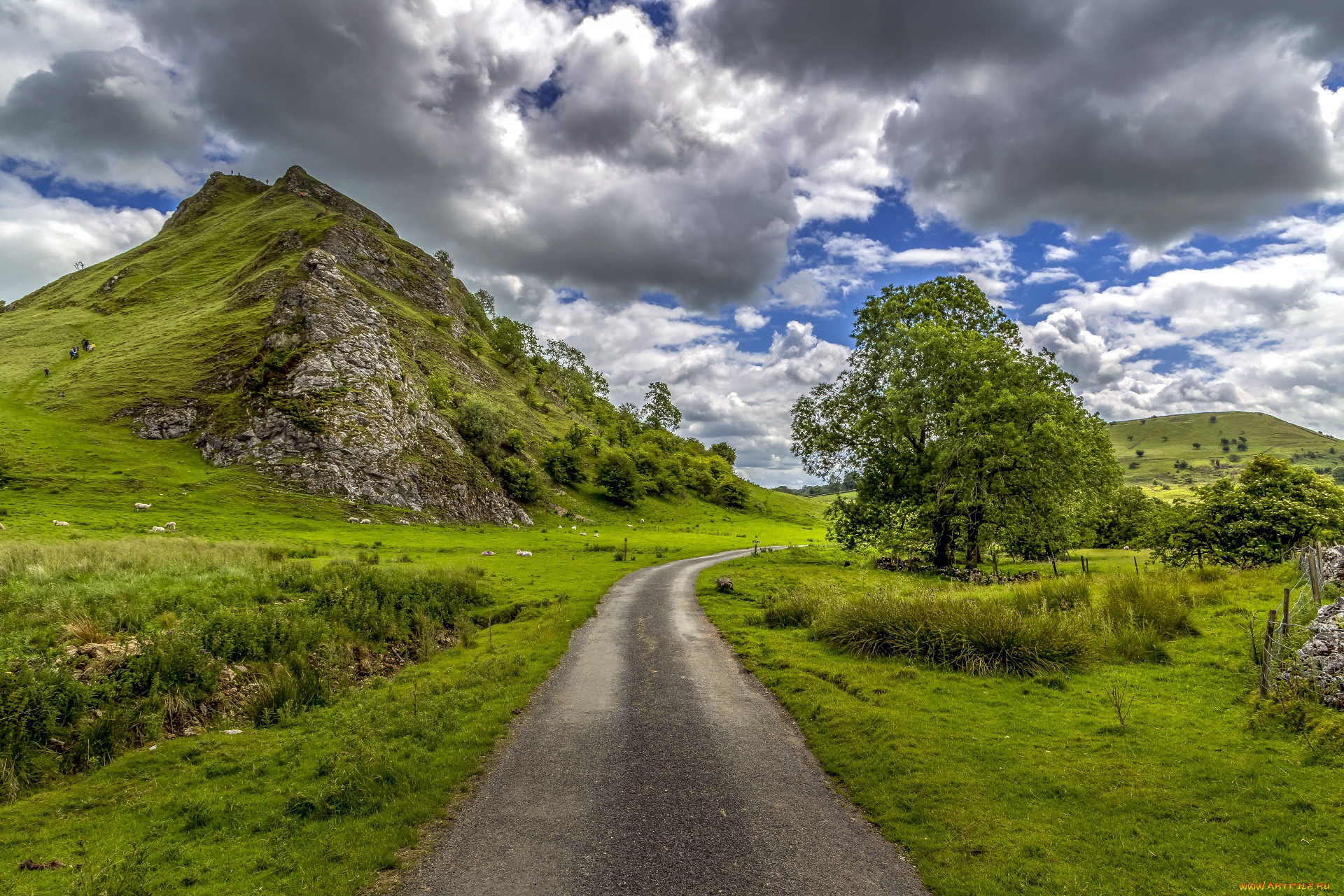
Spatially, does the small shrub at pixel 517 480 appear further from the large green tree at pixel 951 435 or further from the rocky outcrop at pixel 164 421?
the large green tree at pixel 951 435

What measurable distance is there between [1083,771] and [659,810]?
711 centimetres

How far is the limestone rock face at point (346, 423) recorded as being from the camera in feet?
190

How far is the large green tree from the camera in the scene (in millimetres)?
28531

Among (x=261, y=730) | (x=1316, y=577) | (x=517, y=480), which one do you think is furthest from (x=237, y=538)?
(x=1316, y=577)

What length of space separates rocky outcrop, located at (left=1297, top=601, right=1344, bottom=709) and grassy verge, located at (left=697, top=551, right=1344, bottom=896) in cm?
112

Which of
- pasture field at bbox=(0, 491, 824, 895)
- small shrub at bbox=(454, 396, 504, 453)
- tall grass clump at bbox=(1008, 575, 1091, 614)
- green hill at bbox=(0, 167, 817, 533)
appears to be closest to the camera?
pasture field at bbox=(0, 491, 824, 895)

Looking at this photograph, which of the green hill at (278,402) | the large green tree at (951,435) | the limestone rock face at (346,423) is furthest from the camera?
the limestone rock face at (346,423)

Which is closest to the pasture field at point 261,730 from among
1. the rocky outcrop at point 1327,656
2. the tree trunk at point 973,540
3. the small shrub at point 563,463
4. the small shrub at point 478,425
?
the rocky outcrop at point 1327,656

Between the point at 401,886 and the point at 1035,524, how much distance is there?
32.5 meters

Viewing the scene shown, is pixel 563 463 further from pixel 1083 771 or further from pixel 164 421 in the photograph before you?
pixel 1083 771

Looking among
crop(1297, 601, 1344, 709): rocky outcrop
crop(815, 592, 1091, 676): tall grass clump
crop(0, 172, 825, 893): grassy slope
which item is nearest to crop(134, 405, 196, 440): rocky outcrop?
crop(0, 172, 825, 893): grassy slope

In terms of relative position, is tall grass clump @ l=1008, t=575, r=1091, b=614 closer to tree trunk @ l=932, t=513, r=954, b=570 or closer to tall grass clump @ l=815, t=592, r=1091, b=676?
tall grass clump @ l=815, t=592, r=1091, b=676

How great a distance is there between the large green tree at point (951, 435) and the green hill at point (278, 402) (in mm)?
46892

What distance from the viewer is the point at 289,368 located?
215 ft
